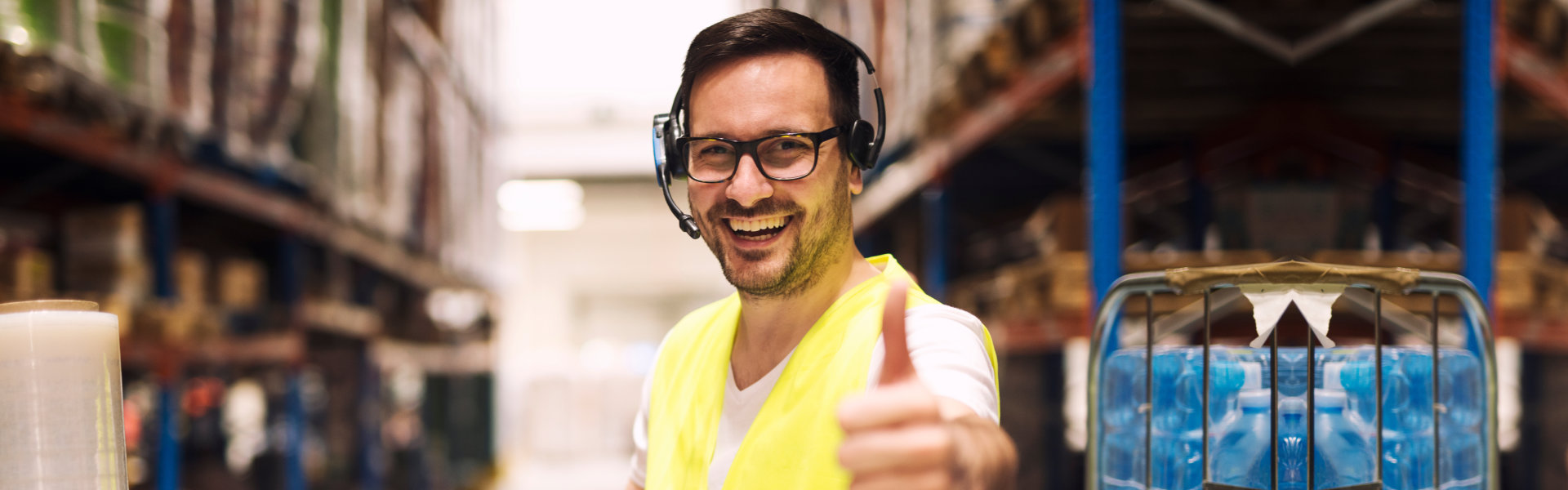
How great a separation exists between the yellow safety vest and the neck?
36 millimetres

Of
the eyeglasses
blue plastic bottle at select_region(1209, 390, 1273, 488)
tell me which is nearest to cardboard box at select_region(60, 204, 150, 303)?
the eyeglasses

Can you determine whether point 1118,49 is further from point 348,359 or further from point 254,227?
point 348,359

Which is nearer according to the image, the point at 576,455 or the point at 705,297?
the point at 576,455

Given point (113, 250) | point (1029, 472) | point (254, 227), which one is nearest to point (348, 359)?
point (254, 227)

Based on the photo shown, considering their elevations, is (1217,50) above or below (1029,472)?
above

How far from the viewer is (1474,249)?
10.9ft

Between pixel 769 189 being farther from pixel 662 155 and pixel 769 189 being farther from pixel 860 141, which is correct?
pixel 662 155

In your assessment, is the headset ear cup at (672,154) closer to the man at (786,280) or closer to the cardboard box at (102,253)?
the man at (786,280)

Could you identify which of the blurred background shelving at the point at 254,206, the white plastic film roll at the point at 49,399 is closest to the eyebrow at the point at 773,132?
the white plastic film roll at the point at 49,399

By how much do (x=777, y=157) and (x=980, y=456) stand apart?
0.51 meters

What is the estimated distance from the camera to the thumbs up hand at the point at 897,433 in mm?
900

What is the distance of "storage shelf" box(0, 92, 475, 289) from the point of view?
156 inches

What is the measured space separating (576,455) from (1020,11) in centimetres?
1189

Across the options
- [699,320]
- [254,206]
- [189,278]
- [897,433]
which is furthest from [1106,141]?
[254,206]
